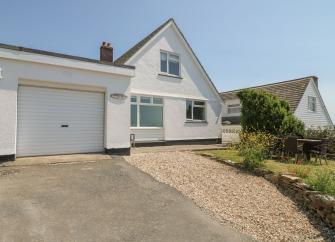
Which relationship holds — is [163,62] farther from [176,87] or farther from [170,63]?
[176,87]

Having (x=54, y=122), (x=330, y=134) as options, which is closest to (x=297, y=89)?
(x=330, y=134)

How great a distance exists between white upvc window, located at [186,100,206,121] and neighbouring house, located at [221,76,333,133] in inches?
273

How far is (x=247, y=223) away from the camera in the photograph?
5234 mm

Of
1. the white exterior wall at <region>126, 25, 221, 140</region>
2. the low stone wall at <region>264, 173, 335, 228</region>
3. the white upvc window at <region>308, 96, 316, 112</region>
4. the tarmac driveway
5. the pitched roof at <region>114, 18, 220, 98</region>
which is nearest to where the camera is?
the tarmac driveway

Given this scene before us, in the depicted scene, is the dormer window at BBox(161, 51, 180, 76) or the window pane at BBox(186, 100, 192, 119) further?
the window pane at BBox(186, 100, 192, 119)

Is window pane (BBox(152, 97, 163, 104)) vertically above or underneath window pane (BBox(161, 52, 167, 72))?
underneath

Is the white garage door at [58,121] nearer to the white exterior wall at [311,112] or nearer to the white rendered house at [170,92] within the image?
the white rendered house at [170,92]

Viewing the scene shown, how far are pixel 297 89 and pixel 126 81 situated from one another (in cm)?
1945

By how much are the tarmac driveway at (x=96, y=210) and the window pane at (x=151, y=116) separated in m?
7.56

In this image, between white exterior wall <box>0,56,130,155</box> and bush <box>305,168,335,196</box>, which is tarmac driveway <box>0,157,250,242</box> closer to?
white exterior wall <box>0,56,130,155</box>

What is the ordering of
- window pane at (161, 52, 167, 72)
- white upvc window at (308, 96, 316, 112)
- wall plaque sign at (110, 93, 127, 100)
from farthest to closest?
white upvc window at (308, 96, 316, 112) < window pane at (161, 52, 167, 72) < wall plaque sign at (110, 93, 127, 100)

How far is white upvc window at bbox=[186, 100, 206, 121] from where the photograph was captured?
17.5 meters

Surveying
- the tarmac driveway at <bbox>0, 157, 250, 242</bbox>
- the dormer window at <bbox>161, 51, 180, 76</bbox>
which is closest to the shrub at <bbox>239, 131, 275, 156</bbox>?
the tarmac driveway at <bbox>0, 157, 250, 242</bbox>

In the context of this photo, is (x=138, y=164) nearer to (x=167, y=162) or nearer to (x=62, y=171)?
(x=167, y=162)
